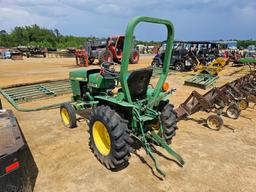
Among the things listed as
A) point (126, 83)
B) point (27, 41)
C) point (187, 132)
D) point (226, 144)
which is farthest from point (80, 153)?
point (27, 41)

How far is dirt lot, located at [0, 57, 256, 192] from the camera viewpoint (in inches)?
106

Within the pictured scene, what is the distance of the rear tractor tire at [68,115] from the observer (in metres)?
4.27

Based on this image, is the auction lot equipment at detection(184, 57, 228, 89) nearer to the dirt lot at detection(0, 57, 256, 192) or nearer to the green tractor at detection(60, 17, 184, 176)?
the dirt lot at detection(0, 57, 256, 192)

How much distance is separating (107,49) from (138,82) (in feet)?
39.5

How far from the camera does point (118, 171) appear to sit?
297 cm

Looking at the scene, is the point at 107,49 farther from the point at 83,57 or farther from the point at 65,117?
the point at 65,117

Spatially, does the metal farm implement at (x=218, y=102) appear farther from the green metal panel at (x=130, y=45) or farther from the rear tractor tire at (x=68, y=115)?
the rear tractor tire at (x=68, y=115)

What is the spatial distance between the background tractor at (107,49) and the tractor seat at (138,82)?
35.2 feet

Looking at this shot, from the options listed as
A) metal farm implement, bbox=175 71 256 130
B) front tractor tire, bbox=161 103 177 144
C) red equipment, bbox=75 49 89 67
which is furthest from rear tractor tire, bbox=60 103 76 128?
red equipment, bbox=75 49 89 67

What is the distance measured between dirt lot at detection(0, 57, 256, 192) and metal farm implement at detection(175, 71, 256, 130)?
292mm

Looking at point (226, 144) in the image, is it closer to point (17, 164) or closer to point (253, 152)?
point (253, 152)

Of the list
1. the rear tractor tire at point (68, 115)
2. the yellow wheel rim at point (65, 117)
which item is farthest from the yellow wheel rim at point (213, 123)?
the yellow wheel rim at point (65, 117)

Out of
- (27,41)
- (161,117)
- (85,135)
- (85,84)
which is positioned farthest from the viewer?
(27,41)

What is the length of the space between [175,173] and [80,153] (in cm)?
158
